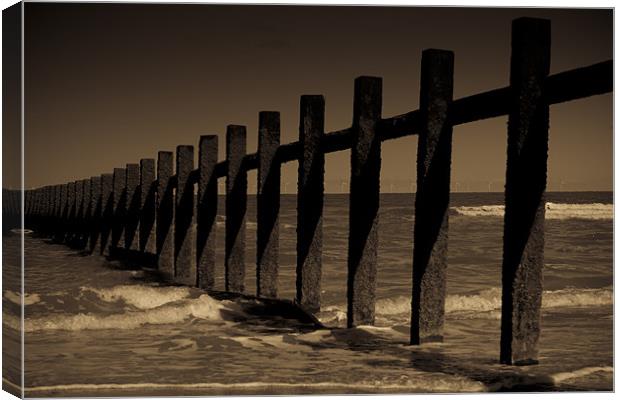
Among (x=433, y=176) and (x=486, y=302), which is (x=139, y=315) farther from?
(x=486, y=302)

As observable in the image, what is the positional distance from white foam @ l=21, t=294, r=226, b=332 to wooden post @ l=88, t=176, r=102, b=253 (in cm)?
640

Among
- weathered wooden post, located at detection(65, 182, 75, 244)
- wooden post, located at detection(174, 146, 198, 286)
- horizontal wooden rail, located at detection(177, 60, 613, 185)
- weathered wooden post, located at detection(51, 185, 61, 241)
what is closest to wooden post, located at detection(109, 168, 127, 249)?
wooden post, located at detection(174, 146, 198, 286)

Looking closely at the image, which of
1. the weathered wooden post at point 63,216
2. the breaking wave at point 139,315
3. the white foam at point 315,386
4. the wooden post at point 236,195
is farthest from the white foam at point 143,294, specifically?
the weathered wooden post at point 63,216

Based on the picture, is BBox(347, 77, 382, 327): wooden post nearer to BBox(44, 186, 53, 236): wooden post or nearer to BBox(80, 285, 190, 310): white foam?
BBox(80, 285, 190, 310): white foam

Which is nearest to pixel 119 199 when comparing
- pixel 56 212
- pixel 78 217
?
pixel 78 217

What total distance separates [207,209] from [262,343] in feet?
9.78

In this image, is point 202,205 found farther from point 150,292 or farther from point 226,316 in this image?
point 226,316

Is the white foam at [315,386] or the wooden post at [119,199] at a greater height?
the wooden post at [119,199]

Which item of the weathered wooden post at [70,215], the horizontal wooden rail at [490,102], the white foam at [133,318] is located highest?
the horizontal wooden rail at [490,102]

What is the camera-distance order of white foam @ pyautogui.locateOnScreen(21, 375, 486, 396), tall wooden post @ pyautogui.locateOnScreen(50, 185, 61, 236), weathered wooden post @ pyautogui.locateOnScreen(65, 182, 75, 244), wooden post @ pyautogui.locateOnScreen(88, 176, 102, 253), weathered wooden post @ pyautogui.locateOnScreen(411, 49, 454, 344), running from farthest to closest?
tall wooden post @ pyautogui.locateOnScreen(50, 185, 61, 236) → weathered wooden post @ pyautogui.locateOnScreen(65, 182, 75, 244) → wooden post @ pyautogui.locateOnScreen(88, 176, 102, 253) → weathered wooden post @ pyautogui.locateOnScreen(411, 49, 454, 344) → white foam @ pyautogui.locateOnScreen(21, 375, 486, 396)

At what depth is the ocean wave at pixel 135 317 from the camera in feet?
18.4

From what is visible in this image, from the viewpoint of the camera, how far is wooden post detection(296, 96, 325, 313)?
18.5ft

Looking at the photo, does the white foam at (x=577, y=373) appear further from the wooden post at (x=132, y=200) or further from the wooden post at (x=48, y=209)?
the wooden post at (x=48, y=209)

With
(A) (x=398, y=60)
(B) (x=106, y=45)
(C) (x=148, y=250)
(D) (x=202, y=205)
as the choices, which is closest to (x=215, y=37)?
(B) (x=106, y=45)
